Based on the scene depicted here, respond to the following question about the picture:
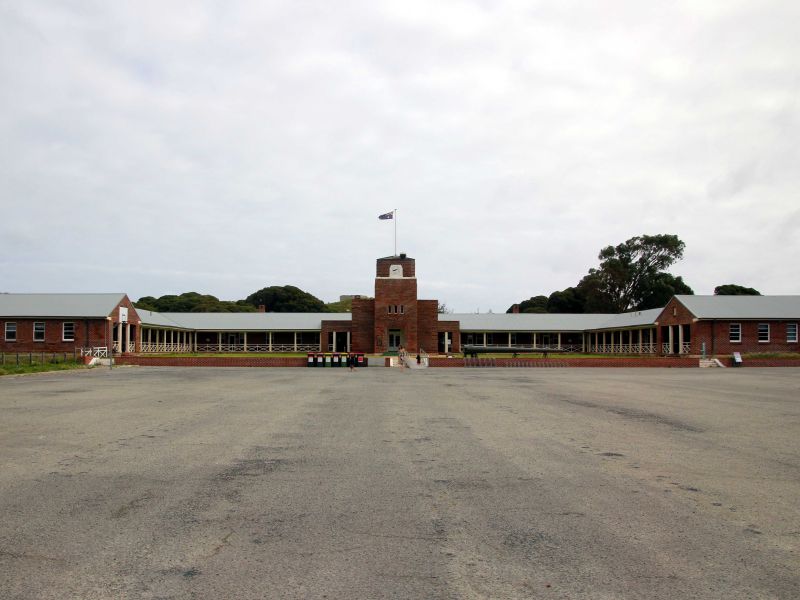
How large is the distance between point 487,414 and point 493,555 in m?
9.68

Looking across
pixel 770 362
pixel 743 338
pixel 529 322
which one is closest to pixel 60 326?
pixel 529 322

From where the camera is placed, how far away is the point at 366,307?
2522 inches

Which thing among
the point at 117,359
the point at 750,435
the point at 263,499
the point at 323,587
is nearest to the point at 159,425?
the point at 263,499

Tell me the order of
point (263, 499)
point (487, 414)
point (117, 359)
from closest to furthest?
point (263, 499), point (487, 414), point (117, 359)

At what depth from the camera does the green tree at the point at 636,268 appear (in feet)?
294

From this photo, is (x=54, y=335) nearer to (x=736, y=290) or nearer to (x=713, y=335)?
(x=713, y=335)

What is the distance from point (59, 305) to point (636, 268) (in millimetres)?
71736

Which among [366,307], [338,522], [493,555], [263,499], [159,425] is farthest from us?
[366,307]

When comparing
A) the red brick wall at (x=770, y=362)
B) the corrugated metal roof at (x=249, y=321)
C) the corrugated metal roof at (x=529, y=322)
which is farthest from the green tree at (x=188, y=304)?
the red brick wall at (x=770, y=362)

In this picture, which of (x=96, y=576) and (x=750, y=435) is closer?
(x=96, y=576)

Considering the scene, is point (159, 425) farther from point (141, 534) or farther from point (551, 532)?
point (551, 532)

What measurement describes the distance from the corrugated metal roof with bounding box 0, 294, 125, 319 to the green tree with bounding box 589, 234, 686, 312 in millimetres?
63353

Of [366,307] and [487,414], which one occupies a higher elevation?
[366,307]

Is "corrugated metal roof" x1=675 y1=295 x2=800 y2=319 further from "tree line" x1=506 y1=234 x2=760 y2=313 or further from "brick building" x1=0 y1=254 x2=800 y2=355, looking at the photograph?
"tree line" x1=506 y1=234 x2=760 y2=313
